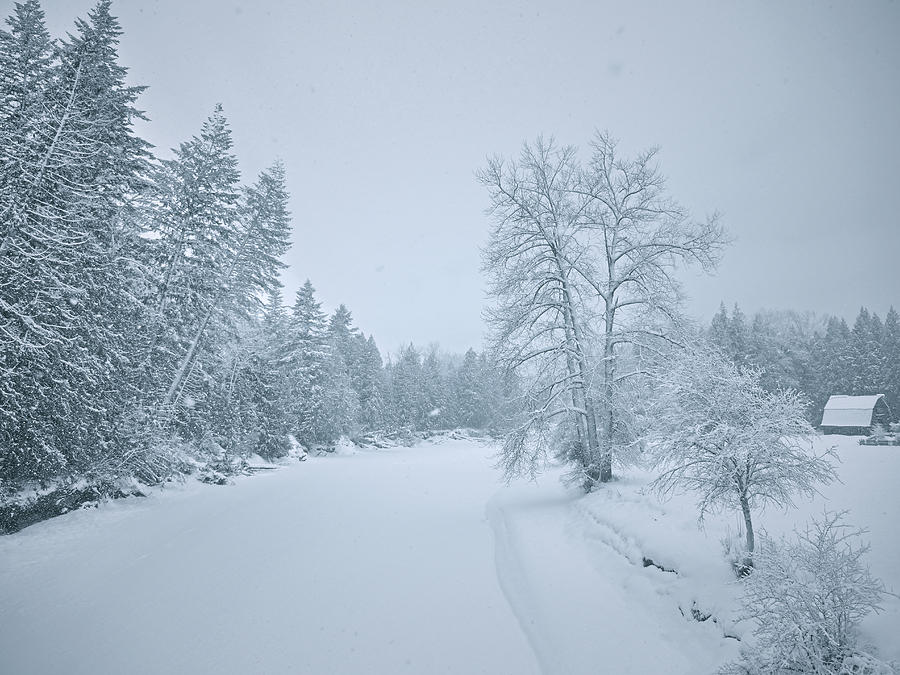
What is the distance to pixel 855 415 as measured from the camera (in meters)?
30.9

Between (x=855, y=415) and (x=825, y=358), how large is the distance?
19391 millimetres

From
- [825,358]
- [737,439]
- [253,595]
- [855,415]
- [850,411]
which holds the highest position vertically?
[825,358]

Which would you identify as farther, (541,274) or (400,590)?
(541,274)

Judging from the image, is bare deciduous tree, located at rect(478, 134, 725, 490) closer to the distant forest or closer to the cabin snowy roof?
the cabin snowy roof

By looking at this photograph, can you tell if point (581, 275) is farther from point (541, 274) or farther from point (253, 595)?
point (253, 595)

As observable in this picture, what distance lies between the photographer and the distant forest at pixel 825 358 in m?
41.2

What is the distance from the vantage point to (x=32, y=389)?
9.67 meters

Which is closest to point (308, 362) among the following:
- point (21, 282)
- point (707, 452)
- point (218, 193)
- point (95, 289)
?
point (218, 193)

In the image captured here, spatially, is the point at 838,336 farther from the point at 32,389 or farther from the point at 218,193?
the point at 32,389

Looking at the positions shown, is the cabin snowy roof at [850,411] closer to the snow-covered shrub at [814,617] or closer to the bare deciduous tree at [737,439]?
the bare deciduous tree at [737,439]

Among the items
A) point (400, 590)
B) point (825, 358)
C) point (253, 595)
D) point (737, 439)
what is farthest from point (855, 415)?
point (253, 595)

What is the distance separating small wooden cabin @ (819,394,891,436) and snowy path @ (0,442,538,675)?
3555 cm

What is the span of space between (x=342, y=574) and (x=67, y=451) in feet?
30.3

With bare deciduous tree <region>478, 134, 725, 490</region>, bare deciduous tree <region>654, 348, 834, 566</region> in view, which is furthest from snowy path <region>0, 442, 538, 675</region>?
bare deciduous tree <region>478, 134, 725, 490</region>
